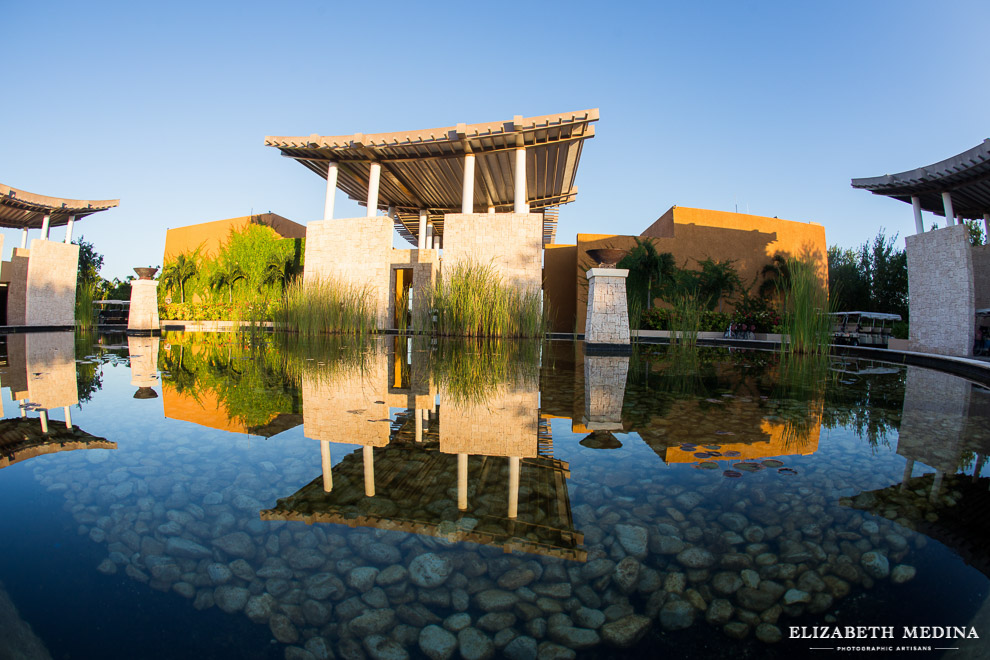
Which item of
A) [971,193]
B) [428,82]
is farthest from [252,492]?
[971,193]

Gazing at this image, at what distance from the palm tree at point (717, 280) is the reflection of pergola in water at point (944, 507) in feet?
45.4

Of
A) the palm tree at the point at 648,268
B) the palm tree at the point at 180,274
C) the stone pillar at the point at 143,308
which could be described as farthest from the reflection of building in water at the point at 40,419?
the palm tree at the point at 180,274

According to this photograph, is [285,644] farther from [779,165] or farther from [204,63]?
[779,165]

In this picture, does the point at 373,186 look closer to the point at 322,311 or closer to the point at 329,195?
the point at 329,195

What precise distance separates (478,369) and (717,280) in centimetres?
1284

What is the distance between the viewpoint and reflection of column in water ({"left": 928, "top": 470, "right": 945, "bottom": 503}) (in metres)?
1.20

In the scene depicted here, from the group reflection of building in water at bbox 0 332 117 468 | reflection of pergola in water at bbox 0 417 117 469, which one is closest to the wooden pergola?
reflection of building in water at bbox 0 332 117 468

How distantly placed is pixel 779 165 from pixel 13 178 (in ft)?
68.7

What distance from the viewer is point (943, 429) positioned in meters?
2.05

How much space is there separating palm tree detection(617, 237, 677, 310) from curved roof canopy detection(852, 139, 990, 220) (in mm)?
5921

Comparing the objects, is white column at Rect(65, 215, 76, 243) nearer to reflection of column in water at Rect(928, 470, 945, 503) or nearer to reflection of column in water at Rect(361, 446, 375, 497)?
reflection of column in water at Rect(361, 446, 375, 497)

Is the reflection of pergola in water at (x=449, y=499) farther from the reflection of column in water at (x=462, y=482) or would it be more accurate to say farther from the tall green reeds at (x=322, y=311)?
the tall green reeds at (x=322, y=311)

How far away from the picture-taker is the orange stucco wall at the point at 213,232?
56.5 ft

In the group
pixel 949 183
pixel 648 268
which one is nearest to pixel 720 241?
pixel 648 268
